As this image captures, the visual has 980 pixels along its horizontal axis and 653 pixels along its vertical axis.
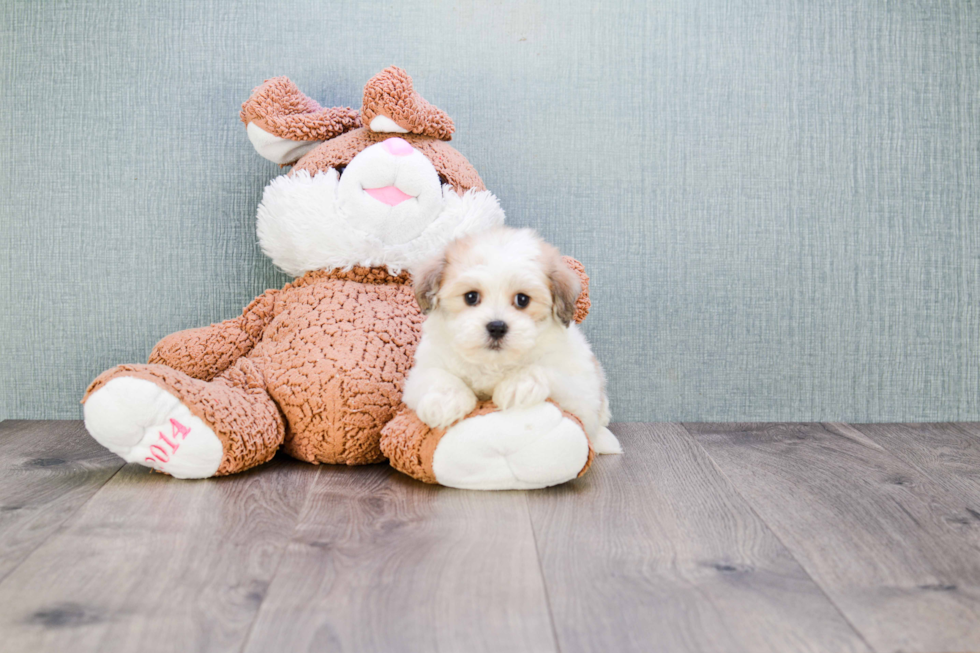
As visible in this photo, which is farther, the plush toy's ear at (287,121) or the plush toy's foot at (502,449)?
the plush toy's ear at (287,121)

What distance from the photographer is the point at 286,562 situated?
109 cm

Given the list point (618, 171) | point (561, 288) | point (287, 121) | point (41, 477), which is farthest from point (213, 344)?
point (618, 171)

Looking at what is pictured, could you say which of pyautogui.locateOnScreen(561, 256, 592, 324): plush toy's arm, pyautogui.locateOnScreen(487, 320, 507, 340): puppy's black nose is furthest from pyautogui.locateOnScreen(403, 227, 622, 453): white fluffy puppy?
pyautogui.locateOnScreen(561, 256, 592, 324): plush toy's arm

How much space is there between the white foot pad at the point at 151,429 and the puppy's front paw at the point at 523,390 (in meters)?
0.55

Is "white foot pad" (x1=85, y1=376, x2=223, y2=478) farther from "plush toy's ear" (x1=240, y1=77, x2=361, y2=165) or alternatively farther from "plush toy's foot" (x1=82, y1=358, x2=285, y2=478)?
"plush toy's ear" (x1=240, y1=77, x2=361, y2=165)

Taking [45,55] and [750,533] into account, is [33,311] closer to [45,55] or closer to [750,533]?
[45,55]

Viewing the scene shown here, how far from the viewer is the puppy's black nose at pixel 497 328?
4.22 feet

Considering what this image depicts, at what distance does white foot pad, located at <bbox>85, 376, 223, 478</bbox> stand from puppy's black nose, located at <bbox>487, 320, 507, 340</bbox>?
0.58 metres

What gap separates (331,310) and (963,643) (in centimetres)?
123

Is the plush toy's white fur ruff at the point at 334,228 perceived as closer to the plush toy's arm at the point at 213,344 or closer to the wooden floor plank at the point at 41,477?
the plush toy's arm at the point at 213,344

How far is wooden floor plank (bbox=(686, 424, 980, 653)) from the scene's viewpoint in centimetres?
95

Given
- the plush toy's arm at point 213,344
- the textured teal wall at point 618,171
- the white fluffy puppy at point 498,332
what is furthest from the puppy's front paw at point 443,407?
the textured teal wall at point 618,171

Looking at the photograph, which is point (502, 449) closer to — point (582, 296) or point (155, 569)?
point (582, 296)

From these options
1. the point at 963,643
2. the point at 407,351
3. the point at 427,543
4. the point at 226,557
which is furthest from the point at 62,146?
the point at 963,643
